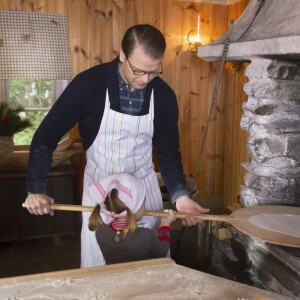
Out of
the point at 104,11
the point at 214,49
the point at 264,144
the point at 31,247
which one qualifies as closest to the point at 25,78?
the point at 104,11

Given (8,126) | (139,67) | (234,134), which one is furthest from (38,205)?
(234,134)

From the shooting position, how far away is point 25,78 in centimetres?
330

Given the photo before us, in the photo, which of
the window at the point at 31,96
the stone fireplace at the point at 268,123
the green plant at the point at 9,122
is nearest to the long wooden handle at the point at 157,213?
the stone fireplace at the point at 268,123

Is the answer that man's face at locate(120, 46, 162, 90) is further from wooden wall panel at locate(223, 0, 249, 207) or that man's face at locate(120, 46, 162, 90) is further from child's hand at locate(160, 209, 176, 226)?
wooden wall panel at locate(223, 0, 249, 207)

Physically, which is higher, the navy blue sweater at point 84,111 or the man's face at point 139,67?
the man's face at point 139,67

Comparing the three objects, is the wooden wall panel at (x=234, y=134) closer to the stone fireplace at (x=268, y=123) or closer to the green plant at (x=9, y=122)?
the stone fireplace at (x=268, y=123)

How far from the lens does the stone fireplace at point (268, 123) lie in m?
1.76

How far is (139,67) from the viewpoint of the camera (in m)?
1.46

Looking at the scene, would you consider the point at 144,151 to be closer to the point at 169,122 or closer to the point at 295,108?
the point at 169,122

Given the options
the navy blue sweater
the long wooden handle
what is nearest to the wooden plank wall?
the navy blue sweater

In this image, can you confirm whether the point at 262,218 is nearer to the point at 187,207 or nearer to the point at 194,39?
the point at 187,207

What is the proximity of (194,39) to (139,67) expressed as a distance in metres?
2.36

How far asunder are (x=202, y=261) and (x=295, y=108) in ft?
3.23

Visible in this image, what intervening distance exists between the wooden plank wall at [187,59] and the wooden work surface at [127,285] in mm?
2073
